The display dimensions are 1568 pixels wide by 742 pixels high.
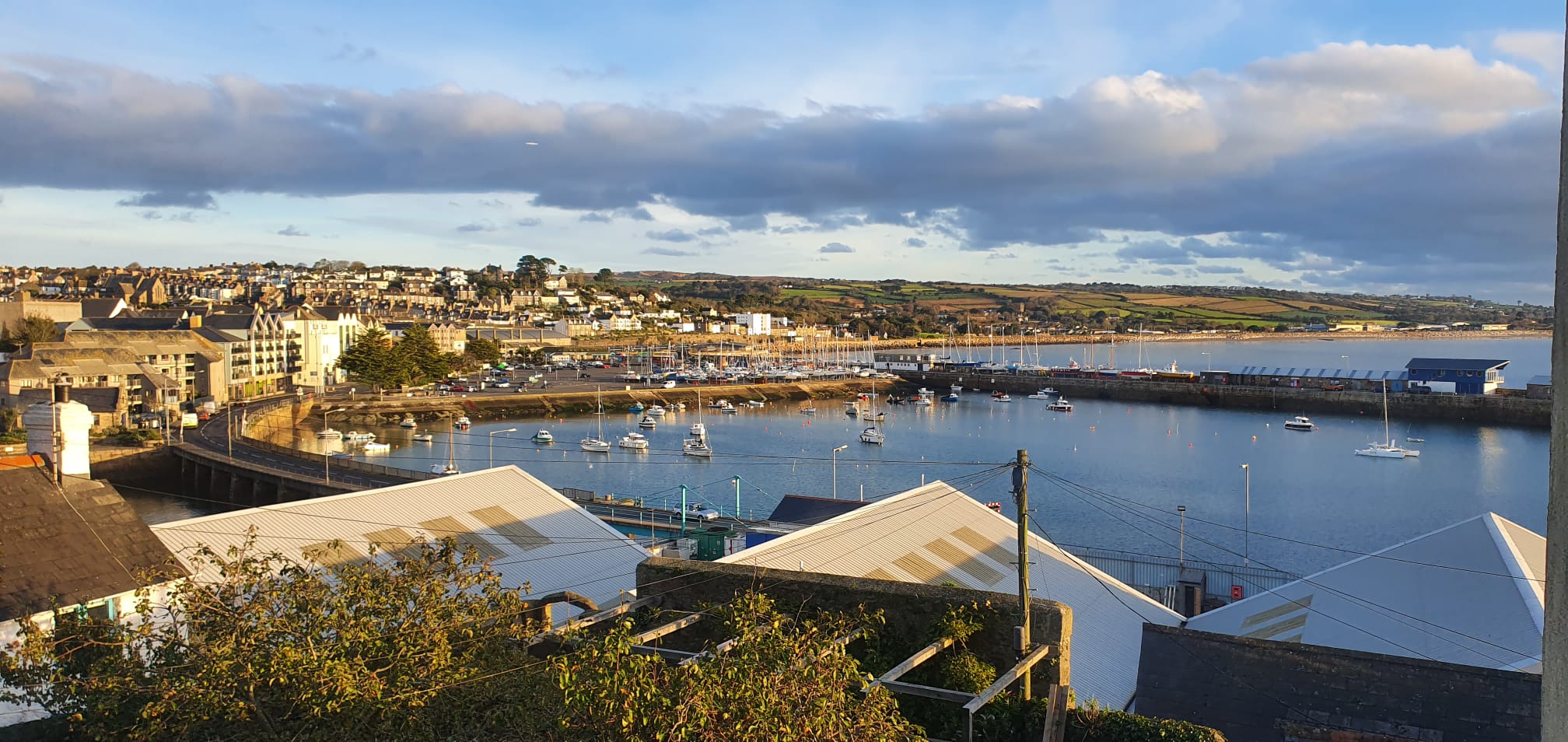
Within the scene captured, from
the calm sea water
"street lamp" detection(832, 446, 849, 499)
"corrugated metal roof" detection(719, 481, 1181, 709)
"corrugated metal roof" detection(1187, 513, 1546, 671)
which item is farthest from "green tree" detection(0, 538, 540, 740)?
"street lamp" detection(832, 446, 849, 499)

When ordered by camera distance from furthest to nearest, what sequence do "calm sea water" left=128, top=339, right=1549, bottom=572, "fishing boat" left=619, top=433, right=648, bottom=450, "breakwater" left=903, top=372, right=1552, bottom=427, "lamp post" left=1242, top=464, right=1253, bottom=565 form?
"breakwater" left=903, top=372, right=1552, bottom=427
"fishing boat" left=619, top=433, right=648, bottom=450
"calm sea water" left=128, top=339, right=1549, bottom=572
"lamp post" left=1242, top=464, right=1253, bottom=565

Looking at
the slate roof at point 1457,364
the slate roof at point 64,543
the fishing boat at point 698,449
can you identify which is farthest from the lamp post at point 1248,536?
the slate roof at point 1457,364

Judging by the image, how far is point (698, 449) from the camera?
156 ft

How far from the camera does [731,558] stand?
34.3 ft

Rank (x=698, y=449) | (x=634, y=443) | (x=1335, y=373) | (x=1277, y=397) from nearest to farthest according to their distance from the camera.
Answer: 1. (x=698, y=449)
2. (x=634, y=443)
3. (x=1277, y=397)
4. (x=1335, y=373)

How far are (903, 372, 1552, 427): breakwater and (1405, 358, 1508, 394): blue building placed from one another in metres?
1.74

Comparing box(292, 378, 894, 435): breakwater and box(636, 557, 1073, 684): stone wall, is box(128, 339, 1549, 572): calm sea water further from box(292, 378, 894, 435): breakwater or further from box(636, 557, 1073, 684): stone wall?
box(636, 557, 1073, 684): stone wall

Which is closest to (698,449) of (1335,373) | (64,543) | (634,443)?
(634,443)

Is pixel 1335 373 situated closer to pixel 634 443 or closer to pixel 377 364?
pixel 634 443

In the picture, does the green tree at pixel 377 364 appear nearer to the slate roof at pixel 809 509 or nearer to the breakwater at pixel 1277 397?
the breakwater at pixel 1277 397

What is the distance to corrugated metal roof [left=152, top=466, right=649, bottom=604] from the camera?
12.6 meters

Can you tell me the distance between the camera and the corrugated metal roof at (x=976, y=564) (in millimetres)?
11141

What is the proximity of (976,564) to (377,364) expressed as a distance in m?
57.3

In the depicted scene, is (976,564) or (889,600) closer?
(889,600)
